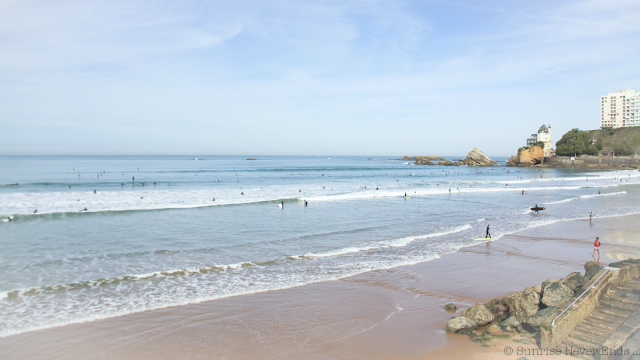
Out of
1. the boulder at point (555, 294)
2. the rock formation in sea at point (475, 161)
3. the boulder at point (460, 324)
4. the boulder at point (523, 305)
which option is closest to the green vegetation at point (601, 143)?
the rock formation in sea at point (475, 161)

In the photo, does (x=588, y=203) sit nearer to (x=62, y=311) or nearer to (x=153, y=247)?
(x=153, y=247)

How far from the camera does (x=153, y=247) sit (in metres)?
15.7

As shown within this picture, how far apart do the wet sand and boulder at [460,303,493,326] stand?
0.63m

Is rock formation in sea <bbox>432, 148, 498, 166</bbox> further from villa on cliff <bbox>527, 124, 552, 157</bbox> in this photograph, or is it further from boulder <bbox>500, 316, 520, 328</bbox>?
boulder <bbox>500, 316, 520, 328</bbox>

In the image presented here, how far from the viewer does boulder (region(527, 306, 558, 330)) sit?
299 inches

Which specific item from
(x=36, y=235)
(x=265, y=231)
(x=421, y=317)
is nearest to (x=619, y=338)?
(x=421, y=317)

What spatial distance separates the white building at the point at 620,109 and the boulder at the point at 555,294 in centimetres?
17051

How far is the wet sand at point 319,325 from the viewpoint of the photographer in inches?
285

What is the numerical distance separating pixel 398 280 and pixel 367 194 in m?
26.1

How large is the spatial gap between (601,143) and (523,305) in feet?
408

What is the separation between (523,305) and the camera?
8273 millimetres

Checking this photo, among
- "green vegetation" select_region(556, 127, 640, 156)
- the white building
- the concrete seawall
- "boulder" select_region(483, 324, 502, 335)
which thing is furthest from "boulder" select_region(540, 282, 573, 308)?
the white building

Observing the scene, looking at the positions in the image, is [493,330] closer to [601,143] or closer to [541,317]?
[541,317]

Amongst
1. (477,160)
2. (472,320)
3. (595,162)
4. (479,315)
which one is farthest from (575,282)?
(477,160)
